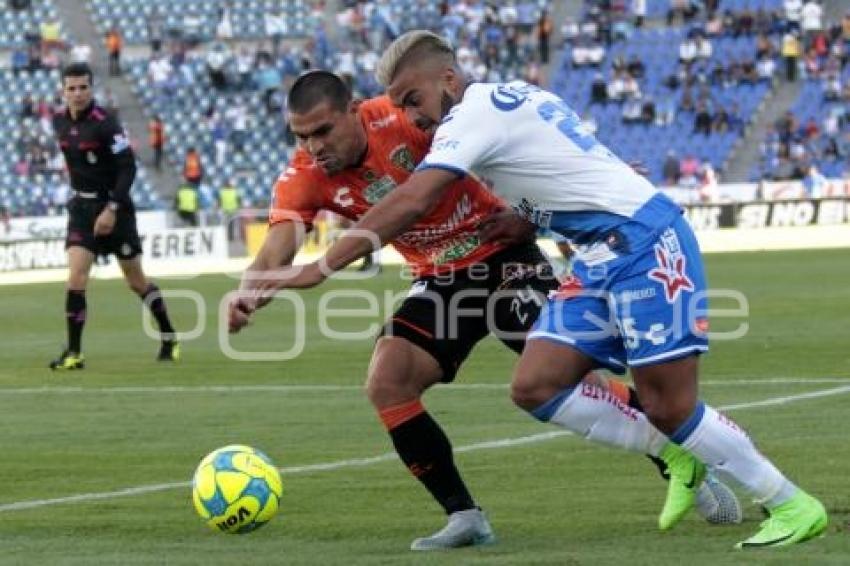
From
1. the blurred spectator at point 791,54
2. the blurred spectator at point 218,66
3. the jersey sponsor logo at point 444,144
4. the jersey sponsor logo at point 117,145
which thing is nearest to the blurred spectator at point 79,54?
the blurred spectator at point 218,66

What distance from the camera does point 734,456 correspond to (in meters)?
7.71

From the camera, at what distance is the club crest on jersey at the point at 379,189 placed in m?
8.71

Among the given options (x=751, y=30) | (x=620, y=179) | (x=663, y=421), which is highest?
(x=620, y=179)

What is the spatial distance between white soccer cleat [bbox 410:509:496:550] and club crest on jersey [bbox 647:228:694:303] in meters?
1.28

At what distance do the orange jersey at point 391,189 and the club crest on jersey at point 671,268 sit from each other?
49.4 inches

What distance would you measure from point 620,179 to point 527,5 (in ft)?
154

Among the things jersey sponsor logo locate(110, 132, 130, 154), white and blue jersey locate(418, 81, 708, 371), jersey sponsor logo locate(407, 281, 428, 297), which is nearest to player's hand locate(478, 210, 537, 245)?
jersey sponsor logo locate(407, 281, 428, 297)

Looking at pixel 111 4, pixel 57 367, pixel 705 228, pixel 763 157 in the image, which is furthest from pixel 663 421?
pixel 111 4

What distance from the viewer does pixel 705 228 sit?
151ft

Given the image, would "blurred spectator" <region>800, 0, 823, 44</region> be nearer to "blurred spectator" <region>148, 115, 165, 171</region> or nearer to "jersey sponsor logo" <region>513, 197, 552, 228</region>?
"blurred spectator" <region>148, 115, 165, 171</region>

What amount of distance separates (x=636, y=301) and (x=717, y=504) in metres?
1.26

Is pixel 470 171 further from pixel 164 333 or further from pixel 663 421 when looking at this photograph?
pixel 164 333

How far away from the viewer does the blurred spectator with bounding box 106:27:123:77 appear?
49781 millimetres

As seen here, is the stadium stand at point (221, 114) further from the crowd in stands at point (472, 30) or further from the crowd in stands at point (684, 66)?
the crowd in stands at point (684, 66)
